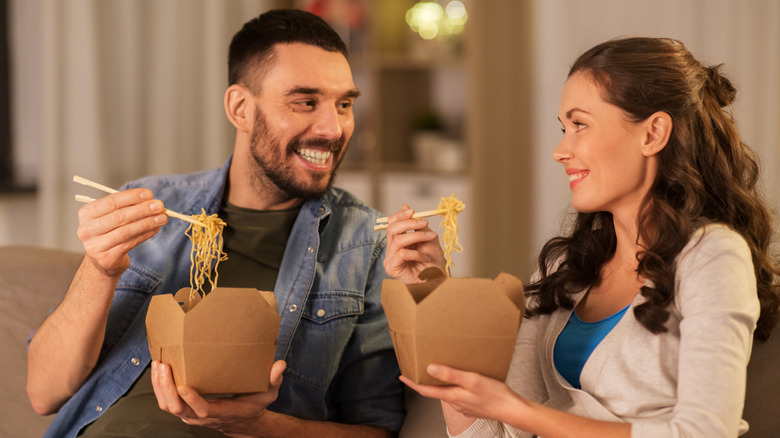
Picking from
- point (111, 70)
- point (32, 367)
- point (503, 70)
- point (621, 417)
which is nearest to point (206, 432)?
point (32, 367)

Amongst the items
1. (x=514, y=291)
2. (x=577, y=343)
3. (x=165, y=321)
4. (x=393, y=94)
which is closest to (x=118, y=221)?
(x=165, y=321)

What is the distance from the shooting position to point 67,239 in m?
3.12

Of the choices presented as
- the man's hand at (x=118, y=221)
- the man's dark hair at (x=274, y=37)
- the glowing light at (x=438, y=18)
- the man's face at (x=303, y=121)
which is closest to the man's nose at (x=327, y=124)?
the man's face at (x=303, y=121)

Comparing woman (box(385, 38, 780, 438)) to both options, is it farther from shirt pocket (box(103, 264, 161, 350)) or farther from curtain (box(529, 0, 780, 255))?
curtain (box(529, 0, 780, 255))

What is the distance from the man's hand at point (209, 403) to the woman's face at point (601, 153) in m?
0.58

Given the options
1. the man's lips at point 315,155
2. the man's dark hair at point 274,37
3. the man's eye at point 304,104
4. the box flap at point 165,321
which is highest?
the man's dark hair at point 274,37

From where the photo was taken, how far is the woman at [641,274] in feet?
3.44

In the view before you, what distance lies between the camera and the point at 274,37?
67.3 inches

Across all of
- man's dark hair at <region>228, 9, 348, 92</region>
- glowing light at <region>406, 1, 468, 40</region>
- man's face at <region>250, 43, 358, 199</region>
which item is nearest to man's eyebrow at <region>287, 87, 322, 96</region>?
man's face at <region>250, 43, 358, 199</region>

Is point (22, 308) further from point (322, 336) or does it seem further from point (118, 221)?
point (322, 336)

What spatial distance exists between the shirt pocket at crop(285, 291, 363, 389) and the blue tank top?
451 mm

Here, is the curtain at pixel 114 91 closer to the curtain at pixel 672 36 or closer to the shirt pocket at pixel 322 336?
the curtain at pixel 672 36

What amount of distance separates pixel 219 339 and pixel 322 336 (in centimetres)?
44

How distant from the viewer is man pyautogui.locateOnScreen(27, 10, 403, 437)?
4.59 ft
